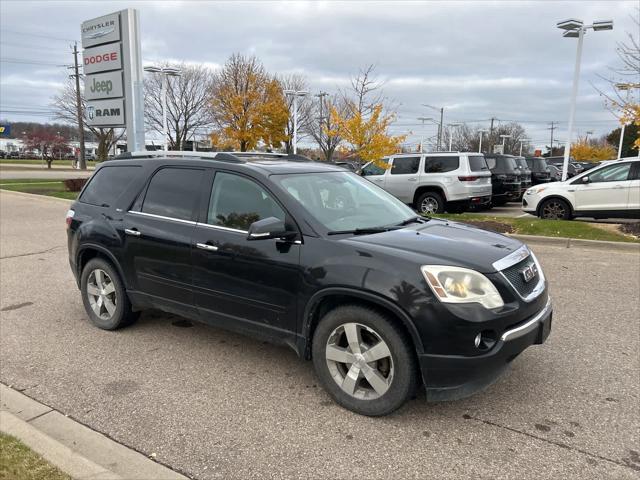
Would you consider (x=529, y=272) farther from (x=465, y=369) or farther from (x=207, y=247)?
(x=207, y=247)

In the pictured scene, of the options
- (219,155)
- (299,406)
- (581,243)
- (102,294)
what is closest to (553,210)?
(581,243)

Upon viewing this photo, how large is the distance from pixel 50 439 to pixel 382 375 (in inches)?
79.0

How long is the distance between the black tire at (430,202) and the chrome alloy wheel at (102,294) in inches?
412

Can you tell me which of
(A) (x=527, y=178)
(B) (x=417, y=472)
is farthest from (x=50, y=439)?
(A) (x=527, y=178)

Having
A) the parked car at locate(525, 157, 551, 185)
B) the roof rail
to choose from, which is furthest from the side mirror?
the parked car at locate(525, 157, 551, 185)

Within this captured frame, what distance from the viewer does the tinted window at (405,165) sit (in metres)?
14.4

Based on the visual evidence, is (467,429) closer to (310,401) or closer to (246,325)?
(310,401)

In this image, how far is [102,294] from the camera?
484 cm

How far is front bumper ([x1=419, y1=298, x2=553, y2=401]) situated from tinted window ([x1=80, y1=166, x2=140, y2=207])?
10.9ft

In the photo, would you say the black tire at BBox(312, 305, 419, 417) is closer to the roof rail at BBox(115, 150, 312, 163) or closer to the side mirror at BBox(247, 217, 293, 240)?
the side mirror at BBox(247, 217, 293, 240)

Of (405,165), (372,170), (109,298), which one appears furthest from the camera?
(372,170)

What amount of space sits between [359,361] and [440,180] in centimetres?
1121

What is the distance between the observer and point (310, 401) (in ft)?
11.4

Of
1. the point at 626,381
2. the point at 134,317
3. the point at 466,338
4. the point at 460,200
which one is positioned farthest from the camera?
the point at 460,200
